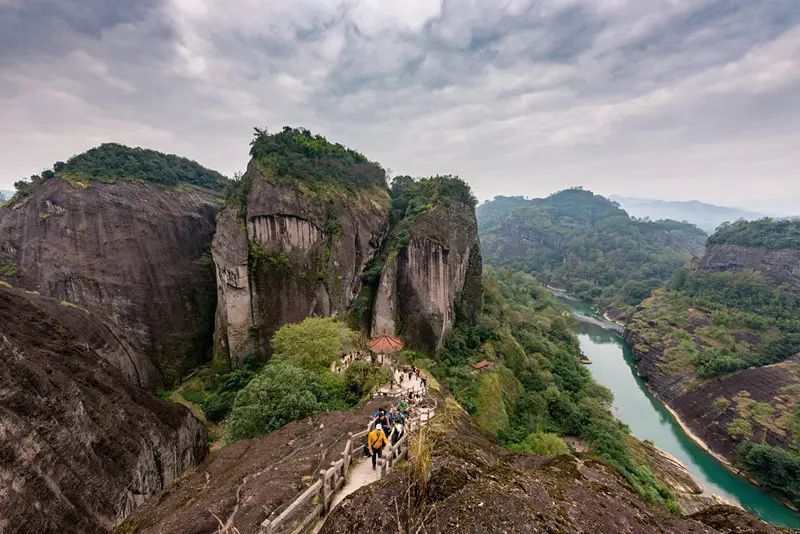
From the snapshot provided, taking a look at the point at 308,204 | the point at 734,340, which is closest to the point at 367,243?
the point at 308,204

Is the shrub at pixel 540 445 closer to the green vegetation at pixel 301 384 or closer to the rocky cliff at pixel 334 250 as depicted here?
the rocky cliff at pixel 334 250

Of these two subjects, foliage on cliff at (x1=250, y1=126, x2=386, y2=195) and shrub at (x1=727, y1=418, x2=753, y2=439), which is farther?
shrub at (x1=727, y1=418, x2=753, y2=439)

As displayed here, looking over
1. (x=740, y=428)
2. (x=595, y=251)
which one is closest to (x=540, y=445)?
(x=740, y=428)

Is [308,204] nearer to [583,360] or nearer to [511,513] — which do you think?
[511,513]

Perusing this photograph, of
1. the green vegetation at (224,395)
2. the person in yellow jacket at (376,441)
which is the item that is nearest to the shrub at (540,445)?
the person in yellow jacket at (376,441)

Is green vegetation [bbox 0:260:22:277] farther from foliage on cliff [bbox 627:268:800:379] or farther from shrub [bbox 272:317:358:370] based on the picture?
foliage on cliff [bbox 627:268:800:379]

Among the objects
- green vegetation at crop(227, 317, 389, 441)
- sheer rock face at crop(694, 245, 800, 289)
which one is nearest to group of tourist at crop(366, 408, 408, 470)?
green vegetation at crop(227, 317, 389, 441)
